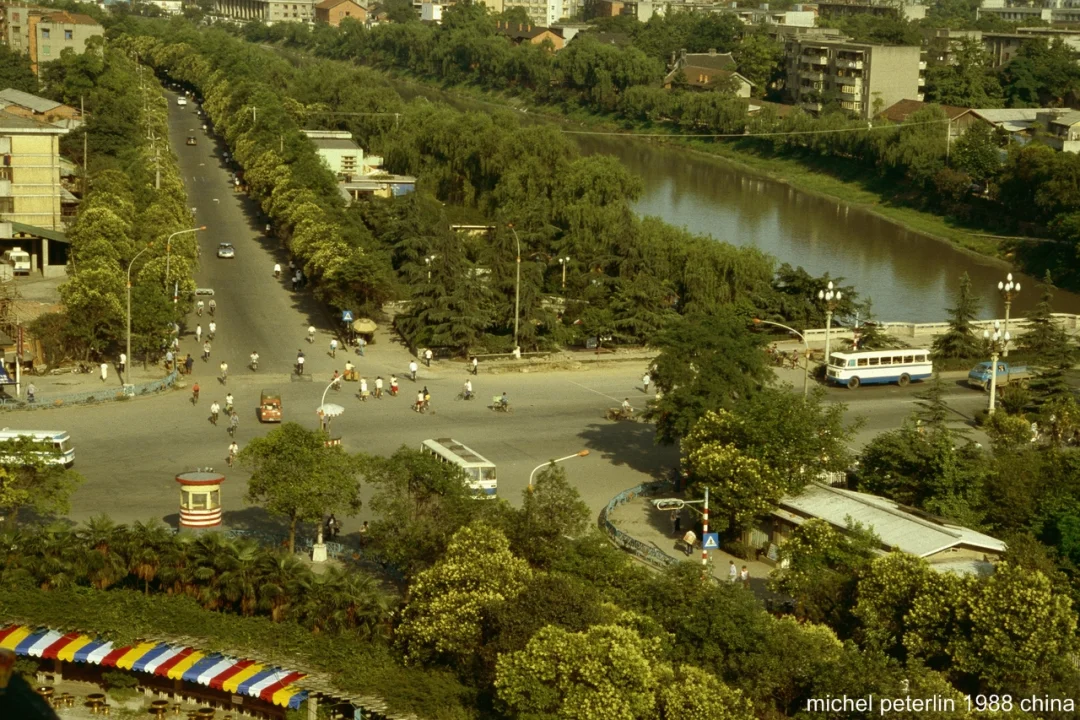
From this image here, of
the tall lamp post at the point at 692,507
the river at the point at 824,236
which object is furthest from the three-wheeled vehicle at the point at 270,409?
the river at the point at 824,236

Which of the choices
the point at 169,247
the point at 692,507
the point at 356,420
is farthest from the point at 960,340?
the point at 169,247

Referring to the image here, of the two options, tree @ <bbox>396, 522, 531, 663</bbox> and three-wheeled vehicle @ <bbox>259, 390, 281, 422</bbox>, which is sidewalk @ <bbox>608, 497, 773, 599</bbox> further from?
three-wheeled vehicle @ <bbox>259, 390, 281, 422</bbox>

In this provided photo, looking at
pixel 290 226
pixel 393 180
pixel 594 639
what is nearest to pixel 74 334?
pixel 290 226

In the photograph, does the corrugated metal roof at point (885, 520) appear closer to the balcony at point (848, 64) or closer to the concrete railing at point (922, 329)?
the concrete railing at point (922, 329)

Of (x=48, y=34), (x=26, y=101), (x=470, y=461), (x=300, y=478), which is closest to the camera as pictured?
(x=300, y=478)

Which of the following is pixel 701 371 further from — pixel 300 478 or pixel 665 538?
pixel 300 478

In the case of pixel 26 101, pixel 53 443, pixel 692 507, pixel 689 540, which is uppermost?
pixel 26 101
